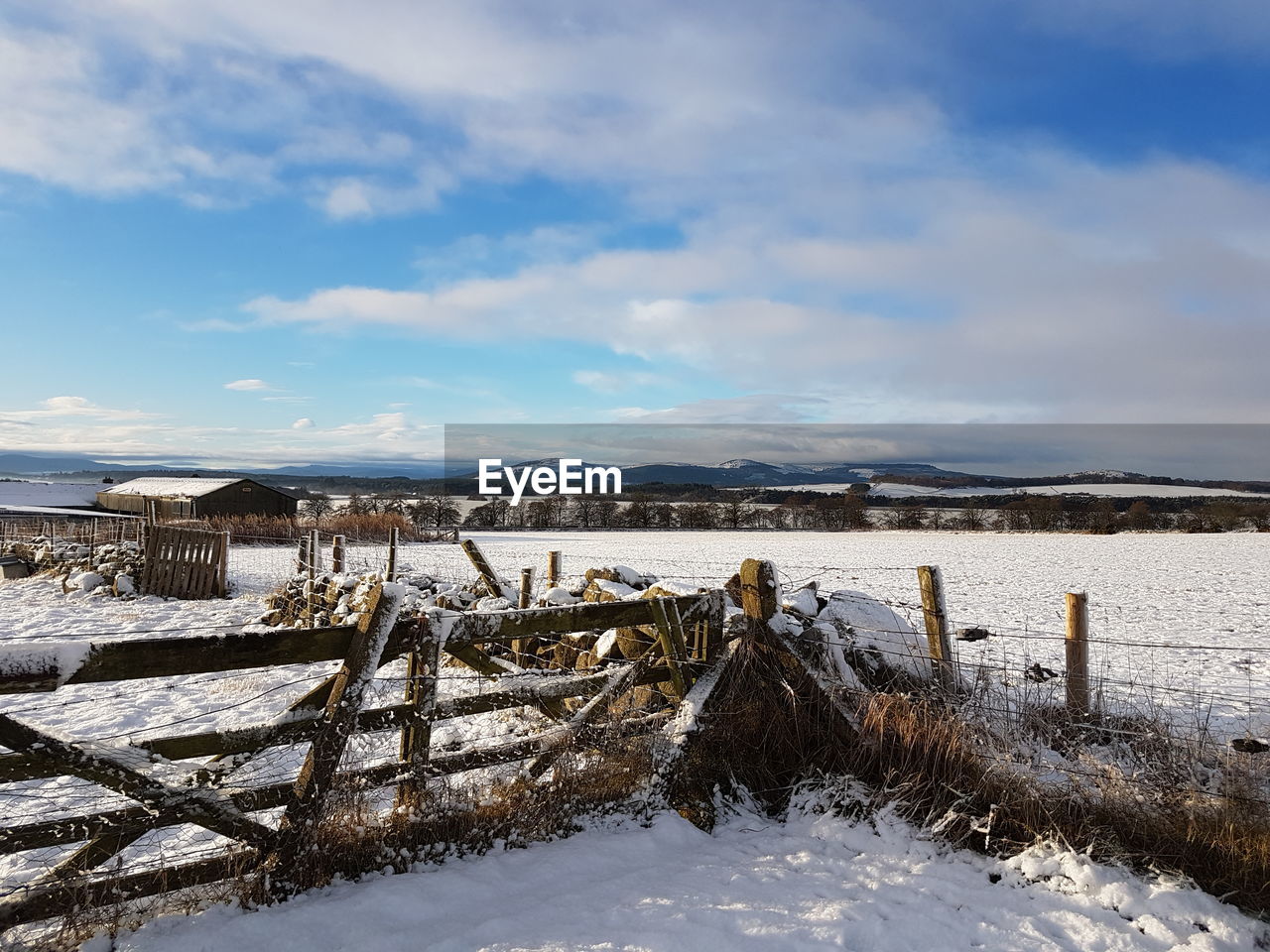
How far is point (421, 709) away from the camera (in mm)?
4129

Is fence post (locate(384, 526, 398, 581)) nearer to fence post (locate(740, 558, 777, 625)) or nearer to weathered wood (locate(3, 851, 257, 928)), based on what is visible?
fence post (locate(740, 558, 777, 625))

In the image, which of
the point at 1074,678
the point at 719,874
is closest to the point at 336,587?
the point at 719,874

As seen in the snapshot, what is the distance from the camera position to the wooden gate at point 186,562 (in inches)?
607

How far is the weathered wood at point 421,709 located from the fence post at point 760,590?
230 cm

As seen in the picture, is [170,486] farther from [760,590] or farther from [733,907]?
[733,907]

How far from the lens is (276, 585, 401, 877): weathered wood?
372cm

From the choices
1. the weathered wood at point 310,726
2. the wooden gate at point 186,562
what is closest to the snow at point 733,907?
the weathered wood at point 310,726

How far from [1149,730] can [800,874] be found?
2.44m

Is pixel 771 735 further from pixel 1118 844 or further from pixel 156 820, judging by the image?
pixel 156 820

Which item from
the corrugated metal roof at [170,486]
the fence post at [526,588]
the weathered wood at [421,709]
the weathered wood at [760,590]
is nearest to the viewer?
the weathered wood at [421,709]

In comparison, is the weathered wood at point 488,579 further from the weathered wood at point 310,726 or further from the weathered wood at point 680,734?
the weathered wood at point 680,734

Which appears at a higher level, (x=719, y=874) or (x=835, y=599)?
(x=835, y=599)

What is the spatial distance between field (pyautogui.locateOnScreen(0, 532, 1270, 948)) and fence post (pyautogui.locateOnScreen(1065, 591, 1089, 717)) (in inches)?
9.3

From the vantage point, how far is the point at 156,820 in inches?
132
